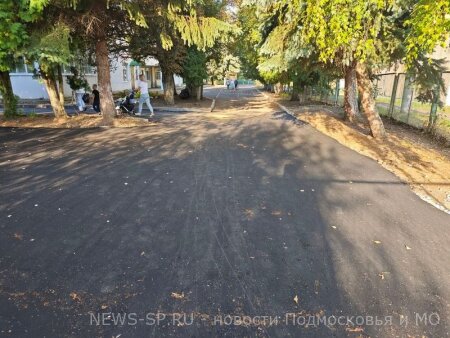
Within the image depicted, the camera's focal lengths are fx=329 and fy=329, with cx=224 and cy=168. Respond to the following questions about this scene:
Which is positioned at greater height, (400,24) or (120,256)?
(400,24)

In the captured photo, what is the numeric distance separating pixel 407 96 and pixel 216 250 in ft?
41.3

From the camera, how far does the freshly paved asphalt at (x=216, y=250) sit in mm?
2844

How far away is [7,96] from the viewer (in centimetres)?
1376

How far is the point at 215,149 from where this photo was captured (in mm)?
8938

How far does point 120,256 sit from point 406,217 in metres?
3.99

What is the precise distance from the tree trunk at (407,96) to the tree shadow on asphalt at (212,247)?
23.0 ft

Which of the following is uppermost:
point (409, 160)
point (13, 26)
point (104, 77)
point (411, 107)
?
point (13, 26)

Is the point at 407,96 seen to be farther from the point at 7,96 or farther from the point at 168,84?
the point at 7,96

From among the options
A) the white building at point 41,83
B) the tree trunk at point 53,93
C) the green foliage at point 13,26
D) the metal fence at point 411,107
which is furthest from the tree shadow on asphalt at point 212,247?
the white building at point 41,83

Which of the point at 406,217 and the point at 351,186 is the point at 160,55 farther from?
the point at 406,217

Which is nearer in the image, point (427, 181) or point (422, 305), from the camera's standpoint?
point (422, 305)

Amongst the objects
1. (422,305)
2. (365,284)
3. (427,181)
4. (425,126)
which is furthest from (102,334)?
(425,126)

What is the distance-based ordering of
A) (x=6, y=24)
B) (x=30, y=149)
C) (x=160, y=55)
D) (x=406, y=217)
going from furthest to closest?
(x=160, y=55), (x=6, y=24), (x=30, y=149), (x=406, y=217)

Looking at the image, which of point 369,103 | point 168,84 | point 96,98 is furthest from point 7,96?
point 369,103
